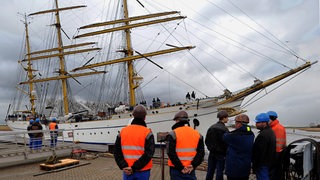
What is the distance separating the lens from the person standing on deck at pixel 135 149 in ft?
12.1

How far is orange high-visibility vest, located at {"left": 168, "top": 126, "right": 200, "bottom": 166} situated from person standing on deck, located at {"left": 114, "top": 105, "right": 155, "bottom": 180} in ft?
1.32

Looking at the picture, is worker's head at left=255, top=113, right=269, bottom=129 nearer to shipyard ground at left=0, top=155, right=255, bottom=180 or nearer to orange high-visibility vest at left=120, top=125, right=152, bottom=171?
orange high-visibility vest at left=120, top=125, right=152, bottom=171

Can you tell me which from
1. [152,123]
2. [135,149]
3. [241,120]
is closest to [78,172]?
[135,149]

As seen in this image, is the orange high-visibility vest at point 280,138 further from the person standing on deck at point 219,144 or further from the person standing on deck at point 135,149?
the person standing on deck at point 135,149

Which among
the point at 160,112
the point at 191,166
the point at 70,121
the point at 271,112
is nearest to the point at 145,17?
the point at 160,112

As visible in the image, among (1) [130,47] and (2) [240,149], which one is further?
(1) [130,47]

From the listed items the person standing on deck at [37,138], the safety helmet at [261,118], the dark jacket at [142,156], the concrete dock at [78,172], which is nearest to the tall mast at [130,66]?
the person standing on deck at [37,138]

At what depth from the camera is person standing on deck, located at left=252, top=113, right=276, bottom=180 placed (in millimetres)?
4453

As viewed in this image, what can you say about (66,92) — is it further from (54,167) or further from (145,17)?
(54,167)

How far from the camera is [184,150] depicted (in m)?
3.82

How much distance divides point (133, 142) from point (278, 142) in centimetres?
339

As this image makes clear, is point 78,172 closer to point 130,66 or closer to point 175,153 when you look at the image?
point 175,153

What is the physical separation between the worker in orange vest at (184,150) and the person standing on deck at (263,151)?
1.24 metres

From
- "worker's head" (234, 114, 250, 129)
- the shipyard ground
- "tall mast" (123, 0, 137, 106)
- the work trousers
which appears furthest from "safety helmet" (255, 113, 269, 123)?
"tall mast" (123, 0, 137, 106)
